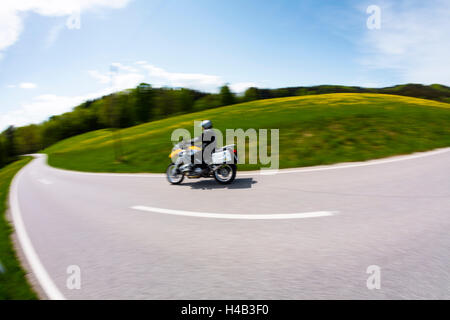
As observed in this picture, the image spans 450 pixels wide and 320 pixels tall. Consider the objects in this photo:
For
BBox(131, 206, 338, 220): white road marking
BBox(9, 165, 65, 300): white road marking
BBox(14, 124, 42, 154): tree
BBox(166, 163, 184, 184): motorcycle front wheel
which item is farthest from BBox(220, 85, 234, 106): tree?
BBox(14, 124, 42, 154): tree

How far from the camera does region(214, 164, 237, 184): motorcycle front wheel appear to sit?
738 centimetres

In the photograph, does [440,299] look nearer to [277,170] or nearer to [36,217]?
[277,170]

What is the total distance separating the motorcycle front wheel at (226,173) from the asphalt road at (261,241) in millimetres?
717

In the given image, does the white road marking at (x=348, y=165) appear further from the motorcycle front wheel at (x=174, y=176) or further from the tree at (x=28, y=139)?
the tree at (x=28, y=139)

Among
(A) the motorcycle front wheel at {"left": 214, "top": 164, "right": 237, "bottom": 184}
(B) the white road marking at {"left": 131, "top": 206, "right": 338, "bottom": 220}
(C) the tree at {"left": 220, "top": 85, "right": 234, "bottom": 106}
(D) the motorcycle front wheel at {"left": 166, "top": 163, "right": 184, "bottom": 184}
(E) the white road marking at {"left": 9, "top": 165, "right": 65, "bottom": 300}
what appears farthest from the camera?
(C) the tree at {"left": 220, "top": 85, "right": 234, "bottom": 106}

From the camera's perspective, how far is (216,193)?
6.44 metres

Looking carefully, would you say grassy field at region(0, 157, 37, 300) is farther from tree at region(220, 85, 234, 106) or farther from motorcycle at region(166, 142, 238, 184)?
tree at region(220, 85, 234, 106)

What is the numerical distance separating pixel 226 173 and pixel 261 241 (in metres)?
4.14

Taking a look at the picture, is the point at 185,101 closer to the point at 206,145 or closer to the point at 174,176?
the point at 174,176

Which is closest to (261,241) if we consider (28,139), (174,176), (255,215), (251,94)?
(255,215)

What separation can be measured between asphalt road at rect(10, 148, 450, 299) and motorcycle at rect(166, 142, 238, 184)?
0.94 metres

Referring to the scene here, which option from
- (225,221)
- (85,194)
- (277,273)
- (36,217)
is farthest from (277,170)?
(36,217)

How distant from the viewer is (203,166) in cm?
782

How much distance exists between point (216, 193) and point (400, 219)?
13.1 feet
